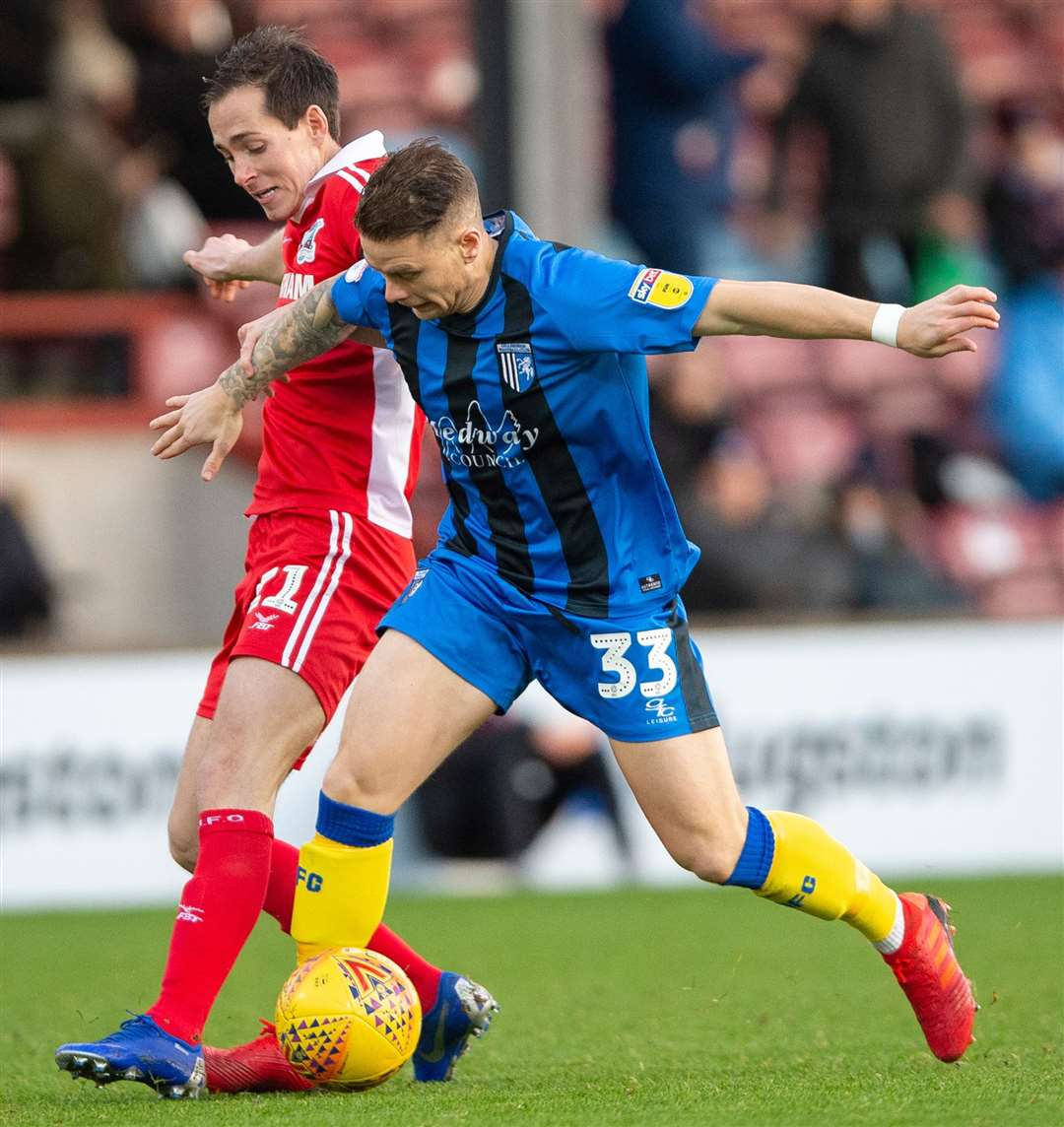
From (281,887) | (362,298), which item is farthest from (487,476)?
(281,887)

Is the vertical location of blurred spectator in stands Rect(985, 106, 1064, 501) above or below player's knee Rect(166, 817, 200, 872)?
above

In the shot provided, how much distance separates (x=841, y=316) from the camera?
4105mm

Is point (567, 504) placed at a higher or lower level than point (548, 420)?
lower

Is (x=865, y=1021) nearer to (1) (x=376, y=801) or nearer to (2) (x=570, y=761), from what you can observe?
(1) (x=376, y=801)

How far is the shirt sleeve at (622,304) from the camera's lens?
4.25 meters

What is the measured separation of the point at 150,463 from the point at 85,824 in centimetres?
241

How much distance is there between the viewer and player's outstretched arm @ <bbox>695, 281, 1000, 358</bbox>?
13.2 feet

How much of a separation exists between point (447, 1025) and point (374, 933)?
28 centimetres

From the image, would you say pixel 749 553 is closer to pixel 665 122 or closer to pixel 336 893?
pixel 665 122

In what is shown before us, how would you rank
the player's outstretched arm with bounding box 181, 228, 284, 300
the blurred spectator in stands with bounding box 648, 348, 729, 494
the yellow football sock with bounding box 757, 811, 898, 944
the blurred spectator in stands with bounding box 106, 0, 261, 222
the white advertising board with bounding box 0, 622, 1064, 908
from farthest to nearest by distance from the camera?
the blurred spectator in stands with bounding box 106, 0, 261, 222 → the blurred spectator in stands with bounding box 648, 348, 729, 494 → the white advertising board with bounding box 0, 622, 1064, 908 → the player's outstretched arm with bounding box 181, 228, 284, 300 → the yellow football sock with bounding box 757, 811, 898, 944

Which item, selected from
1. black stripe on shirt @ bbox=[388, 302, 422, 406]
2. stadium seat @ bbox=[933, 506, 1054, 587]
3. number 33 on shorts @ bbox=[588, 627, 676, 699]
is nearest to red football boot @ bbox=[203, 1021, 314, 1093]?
number 33 on shorts @ bbox=[588, 627, 676, 699]

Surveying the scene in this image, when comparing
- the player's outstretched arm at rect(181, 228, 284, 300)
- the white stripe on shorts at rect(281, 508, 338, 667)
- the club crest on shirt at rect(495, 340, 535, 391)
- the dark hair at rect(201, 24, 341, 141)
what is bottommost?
the white stripe on shorts at rect(281, 508, 338, 667)

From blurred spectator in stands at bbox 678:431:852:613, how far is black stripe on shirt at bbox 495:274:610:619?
5465 millimetres

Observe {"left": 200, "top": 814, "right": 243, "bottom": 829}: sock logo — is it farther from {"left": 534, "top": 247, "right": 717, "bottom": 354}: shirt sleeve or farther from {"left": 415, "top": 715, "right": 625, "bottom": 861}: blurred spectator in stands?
{"left": 415, "top": 715, "right": 625, "bottom": 861}: blurred spectator in stands
